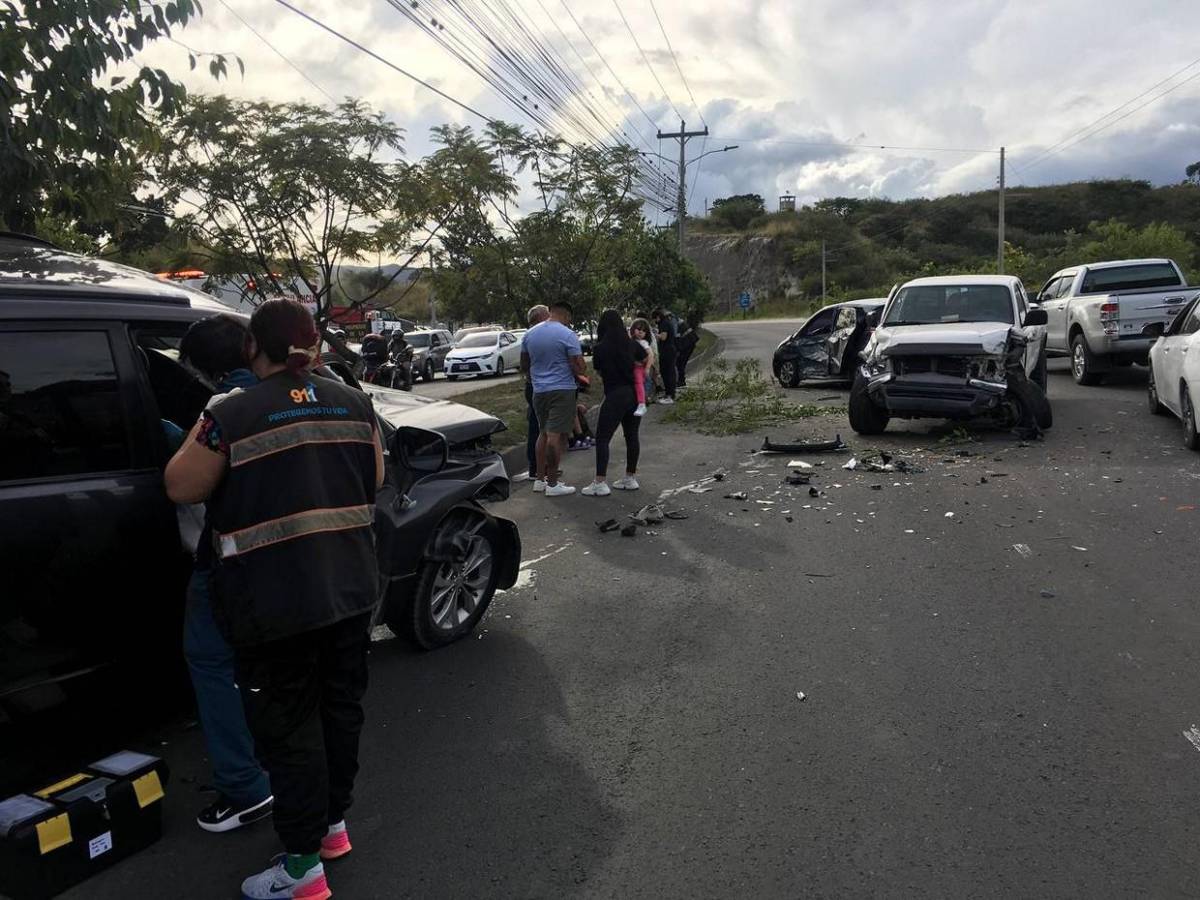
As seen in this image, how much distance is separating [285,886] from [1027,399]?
1015 centimetres

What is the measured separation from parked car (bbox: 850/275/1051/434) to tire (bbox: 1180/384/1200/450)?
149 centimetres

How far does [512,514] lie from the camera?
8.45m

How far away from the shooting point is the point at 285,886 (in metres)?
2.87

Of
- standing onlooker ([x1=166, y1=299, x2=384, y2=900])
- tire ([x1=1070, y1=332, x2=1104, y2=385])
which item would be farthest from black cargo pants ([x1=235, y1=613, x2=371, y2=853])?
tire ([x1=1070, y1=332, x2=1104, y2=385])

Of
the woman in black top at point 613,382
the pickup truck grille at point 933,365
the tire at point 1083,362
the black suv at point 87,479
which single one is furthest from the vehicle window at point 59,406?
the tire at point 1083,362

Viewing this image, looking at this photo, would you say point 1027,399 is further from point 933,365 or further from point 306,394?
point 306,394

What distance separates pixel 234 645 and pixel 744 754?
2012 mm

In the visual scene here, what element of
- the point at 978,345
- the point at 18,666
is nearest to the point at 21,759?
the point at 18,666

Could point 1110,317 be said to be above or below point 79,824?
above

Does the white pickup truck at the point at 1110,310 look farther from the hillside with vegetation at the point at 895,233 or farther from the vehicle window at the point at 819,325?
the hillside with vegetation at the point at 895,233

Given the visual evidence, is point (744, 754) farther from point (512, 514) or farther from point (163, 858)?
point (512, 514)

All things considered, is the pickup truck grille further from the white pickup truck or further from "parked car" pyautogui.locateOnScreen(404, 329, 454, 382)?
"parked car" pyautogui.locateOnScreen(404, 329, 454, 382)

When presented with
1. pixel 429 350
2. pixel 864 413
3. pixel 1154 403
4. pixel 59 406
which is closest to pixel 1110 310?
pixel 1154 403

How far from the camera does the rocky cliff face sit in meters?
97.3
